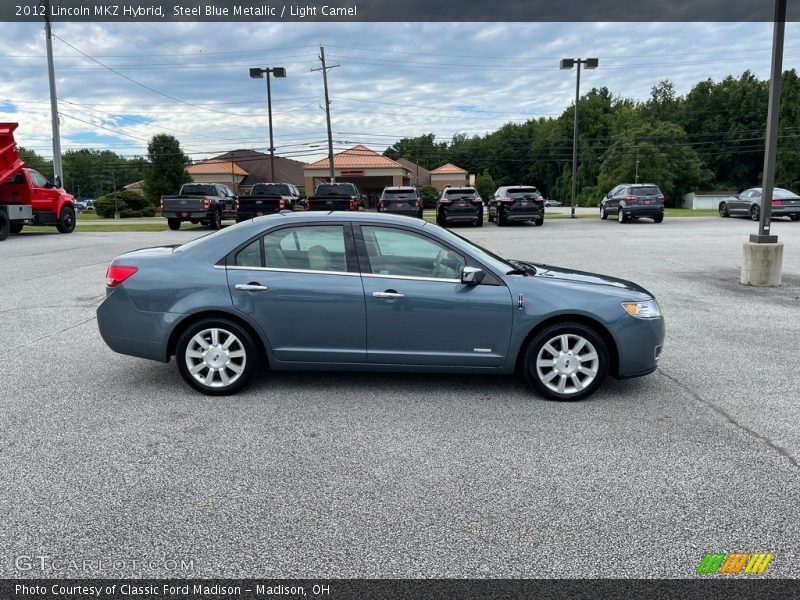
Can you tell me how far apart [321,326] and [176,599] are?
8.78ft

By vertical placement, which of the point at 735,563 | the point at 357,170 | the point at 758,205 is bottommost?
the point at 735,563

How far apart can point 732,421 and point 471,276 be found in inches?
86.6

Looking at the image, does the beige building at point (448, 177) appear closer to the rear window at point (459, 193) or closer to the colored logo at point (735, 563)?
the rear window at point (459, 193)

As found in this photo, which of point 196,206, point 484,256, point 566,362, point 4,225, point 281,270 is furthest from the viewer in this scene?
point 196,206

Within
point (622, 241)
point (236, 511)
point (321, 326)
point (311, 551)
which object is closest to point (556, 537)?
point (311, 551)

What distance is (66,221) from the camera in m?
25.3

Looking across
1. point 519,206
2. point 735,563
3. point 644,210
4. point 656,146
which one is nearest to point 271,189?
point 519,206

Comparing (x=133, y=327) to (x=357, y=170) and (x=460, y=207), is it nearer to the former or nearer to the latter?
(x=460, y=207)

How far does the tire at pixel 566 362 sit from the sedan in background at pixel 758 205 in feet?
87.0

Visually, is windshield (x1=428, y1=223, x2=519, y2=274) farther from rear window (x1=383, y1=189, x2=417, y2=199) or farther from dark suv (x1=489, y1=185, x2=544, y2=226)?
dark suv (x1=489, y1=185, x2=544, y2=226)

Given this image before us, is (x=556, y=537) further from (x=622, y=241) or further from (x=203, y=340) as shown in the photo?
(x=622, y=241)

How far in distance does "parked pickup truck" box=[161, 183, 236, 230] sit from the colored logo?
83.5 feet

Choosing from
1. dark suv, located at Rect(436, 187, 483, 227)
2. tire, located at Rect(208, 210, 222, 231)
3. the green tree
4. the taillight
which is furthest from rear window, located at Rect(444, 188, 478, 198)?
the green tree

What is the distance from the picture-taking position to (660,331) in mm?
5172
